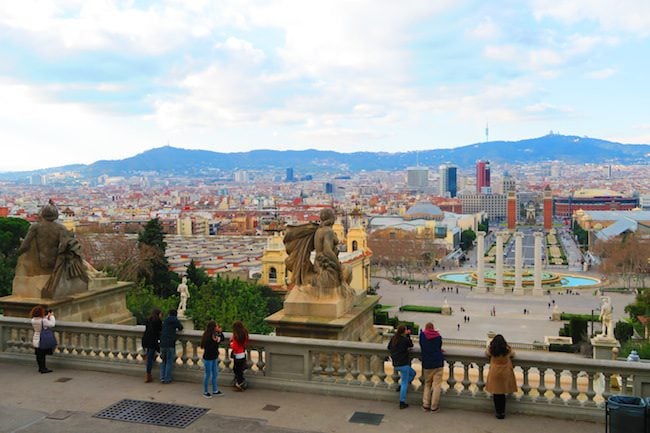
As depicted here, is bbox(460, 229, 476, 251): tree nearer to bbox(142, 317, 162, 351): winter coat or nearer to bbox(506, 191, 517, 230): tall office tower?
bbox(506, 191, 517, 230): tall office tower

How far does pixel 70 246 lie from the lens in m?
11.0

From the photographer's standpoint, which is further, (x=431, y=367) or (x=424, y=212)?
(x=424, y=212)

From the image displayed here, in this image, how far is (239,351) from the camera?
8750 mm

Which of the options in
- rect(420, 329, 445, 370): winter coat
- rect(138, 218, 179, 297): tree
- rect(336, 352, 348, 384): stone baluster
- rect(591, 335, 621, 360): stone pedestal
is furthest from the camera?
rect(138, 218, 179, 297): tree

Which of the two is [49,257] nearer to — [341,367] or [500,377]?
[341,367]

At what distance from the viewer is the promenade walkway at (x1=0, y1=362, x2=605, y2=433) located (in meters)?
7.52

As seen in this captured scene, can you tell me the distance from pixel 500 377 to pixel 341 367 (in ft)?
7.14

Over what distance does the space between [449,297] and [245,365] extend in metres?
52.7

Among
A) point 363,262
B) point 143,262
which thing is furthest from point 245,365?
point 363,262

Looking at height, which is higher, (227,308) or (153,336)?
(153,336)

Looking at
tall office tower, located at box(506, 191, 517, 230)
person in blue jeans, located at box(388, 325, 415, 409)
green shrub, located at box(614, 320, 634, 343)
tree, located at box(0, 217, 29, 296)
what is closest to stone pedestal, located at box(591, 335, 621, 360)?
green shrub, located at box(614, 320, 634, 343)

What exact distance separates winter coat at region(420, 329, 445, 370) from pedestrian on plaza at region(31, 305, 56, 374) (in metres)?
5.66

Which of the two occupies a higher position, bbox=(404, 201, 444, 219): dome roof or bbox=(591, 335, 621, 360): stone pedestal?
bbox=(591, 335, 621, 360): stone pedestal

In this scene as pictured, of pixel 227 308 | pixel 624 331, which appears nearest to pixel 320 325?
pixel 227 308
